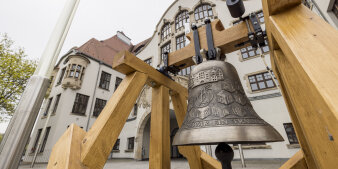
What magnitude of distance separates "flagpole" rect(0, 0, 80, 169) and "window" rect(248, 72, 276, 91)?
287 inches

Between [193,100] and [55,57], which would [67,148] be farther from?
[193,100]

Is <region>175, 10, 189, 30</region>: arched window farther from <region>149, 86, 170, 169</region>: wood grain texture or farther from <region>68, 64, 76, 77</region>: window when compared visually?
<region>149, 86, 170, 169</region>: wood grain texture

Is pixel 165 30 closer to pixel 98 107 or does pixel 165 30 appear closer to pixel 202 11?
pixel 202 11

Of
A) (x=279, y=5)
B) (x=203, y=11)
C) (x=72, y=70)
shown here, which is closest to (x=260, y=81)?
(x=203, y=11)

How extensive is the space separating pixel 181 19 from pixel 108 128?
10.8m

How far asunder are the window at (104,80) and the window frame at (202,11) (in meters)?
9.74

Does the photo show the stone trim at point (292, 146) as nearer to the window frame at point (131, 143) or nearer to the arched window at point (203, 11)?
the arched window at point (203, 11)

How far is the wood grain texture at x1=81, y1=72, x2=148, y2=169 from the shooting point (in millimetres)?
767

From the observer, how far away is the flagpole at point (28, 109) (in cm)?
54

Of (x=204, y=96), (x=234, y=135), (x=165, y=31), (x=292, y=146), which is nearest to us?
(x=234, y=135)

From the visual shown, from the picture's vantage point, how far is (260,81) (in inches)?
255

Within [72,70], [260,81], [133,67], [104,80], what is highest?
[104,80]

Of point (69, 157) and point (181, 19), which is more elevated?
point (181, 19)

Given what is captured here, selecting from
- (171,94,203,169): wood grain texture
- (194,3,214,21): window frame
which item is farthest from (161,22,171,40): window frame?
(171,94,203,169): wood grain texture
